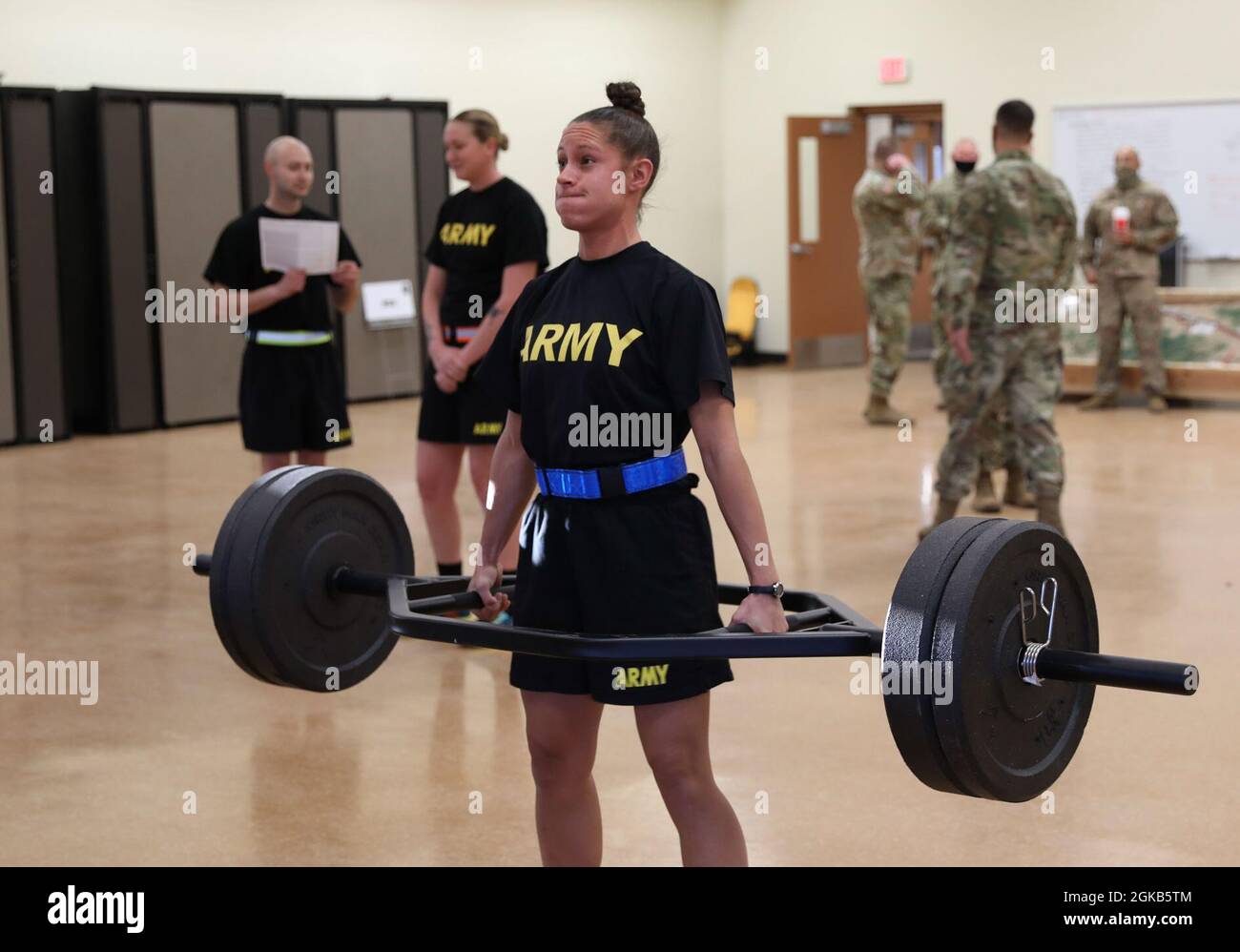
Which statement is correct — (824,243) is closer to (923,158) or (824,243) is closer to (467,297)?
(923,158)

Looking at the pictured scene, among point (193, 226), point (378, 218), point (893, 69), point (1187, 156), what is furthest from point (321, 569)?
point (893, 69)

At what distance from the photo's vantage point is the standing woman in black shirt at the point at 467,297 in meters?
5.23

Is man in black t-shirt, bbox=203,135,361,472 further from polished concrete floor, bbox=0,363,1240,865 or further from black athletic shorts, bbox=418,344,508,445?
polished concrete floor, bbox=0,363,1240,865

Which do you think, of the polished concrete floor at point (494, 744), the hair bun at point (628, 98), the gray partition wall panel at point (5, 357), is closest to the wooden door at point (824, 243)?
the gray partition wall panel at point (5, 357)

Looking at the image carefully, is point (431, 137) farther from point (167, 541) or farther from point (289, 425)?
point (289, 425)

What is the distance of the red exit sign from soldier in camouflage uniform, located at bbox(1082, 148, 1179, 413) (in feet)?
10.6

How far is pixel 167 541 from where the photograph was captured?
7.29 meters

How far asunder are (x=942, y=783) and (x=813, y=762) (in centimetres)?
151

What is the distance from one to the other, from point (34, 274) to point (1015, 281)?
272 inches

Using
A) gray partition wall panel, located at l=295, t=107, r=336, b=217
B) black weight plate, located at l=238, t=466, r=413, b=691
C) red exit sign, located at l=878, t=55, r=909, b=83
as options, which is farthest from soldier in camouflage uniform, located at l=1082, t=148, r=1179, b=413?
black weight plate, located at l=238, t=466, r=413, b=691

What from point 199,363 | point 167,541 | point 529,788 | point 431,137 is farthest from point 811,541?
point 431,137

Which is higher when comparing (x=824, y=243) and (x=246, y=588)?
(x=824, y=243)

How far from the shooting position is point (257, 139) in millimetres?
11742

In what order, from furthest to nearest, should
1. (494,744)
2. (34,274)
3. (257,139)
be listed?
(257,139)
(34,274)
(494,744)
